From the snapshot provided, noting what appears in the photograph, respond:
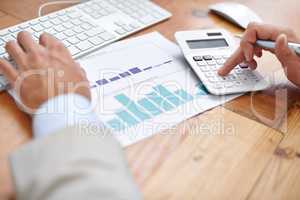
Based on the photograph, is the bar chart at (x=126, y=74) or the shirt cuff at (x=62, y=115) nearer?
the shirt cuff at (x=62, y=115)

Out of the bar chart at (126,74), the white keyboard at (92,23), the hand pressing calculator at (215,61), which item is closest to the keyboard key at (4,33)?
the white keyboard at (92,23)

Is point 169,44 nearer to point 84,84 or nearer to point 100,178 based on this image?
point 84,84

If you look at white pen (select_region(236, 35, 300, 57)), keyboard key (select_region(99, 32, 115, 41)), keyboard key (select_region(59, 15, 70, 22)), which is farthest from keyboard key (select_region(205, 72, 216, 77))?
keyboard key (select_region(59, 15, 70, 22))

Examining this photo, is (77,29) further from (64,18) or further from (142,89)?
(142,89)

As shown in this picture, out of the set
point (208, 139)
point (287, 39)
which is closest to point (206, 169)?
point (208, 139)

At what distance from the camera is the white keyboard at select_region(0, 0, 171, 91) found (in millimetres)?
737

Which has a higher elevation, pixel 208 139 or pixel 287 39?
pixel 287 39

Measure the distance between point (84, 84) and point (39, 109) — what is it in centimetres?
8

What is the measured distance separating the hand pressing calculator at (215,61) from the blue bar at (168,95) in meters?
0.06

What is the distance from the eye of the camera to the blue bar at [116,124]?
586mm

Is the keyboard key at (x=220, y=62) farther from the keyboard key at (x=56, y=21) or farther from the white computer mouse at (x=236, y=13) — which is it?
the keyboard key at (x=56, y=21)

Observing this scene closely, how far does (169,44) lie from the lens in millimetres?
786

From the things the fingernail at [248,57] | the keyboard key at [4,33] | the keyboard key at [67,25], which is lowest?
the keyboard key at [4,33]

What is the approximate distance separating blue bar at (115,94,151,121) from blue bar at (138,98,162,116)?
0.04 ft
